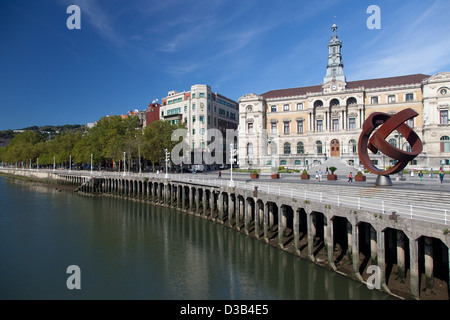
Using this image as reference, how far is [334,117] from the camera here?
79.2 m

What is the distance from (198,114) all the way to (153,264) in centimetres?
7217

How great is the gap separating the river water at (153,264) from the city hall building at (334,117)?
150ft

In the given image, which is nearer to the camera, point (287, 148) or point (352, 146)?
point (352, 146)

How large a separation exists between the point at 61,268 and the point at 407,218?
2453 cm

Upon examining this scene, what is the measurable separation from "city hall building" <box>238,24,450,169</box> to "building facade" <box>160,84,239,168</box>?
12.7m

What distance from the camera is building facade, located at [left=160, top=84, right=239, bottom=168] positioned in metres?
92.7

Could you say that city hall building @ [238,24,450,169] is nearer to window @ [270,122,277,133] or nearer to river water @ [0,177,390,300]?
window @ [270,122,277,133]

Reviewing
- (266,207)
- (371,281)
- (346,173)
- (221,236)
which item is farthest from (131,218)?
(346,173)

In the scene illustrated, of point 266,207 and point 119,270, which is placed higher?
point 266,207

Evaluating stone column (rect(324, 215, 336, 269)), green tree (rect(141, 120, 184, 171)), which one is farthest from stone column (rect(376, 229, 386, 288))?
green tree (rect(141, 120, 184, 171))

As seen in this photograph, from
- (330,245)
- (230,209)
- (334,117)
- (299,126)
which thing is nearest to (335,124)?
(334,117)

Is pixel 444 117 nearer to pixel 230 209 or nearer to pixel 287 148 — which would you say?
pixel 287 148
